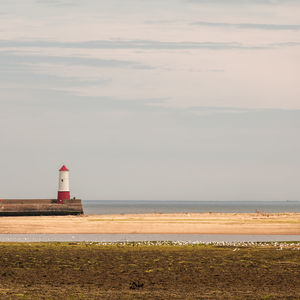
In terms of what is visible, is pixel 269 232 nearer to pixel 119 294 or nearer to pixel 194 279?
pixel 194 279

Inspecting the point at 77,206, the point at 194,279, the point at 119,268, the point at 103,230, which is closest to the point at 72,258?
the point at 119,268

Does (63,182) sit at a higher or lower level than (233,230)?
higher

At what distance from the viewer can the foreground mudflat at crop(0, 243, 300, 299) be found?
20.3m

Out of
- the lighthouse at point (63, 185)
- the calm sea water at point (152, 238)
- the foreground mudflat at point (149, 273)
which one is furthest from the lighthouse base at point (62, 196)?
the foreground mudflat at point (149, 273)

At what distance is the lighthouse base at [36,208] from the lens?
86062 mm

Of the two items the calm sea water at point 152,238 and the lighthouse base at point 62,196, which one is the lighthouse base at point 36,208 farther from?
the calm sea water at point 152,238

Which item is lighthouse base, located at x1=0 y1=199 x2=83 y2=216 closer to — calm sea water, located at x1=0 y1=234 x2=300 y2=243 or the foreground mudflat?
calm sea water, located at x1=0 y1=234 x2=300 y2=243

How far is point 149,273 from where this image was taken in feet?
82.1

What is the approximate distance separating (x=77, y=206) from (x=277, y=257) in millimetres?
61290

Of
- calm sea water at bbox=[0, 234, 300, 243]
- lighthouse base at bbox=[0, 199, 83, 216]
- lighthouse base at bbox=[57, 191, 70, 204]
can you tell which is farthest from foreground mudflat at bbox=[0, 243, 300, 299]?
lighthouse base at bbox=[57, 191, 70, 204]

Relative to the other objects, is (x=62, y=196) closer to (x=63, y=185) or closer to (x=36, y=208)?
(x=63, y=185)

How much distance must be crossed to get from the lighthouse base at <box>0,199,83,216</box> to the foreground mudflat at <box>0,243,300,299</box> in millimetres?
51847

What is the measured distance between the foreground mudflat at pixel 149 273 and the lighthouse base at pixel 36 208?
51.8 m

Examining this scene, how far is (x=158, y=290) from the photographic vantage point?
69.2 feet
